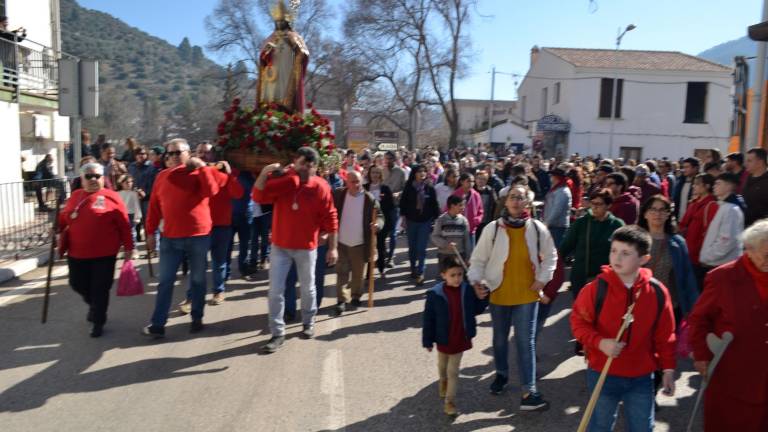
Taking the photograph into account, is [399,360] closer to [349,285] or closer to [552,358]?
[552,358]

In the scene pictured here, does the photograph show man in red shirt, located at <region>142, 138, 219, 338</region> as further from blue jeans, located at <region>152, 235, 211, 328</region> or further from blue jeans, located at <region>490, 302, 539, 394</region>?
blue jeans, located at <region>490, 302, 539, 394</region>

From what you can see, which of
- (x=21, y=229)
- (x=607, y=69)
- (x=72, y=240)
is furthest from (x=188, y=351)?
(x=607, y=69)

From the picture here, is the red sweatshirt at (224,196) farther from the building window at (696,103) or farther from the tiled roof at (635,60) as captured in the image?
the building window at (696,103)

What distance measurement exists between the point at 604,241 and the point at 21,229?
36.0 feet

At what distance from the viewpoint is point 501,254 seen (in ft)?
16.6

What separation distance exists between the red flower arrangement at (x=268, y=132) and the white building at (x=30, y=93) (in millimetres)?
9408

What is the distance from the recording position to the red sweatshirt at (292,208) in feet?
21.3

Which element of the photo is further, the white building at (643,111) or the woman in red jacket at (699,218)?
the white building at (643,111)

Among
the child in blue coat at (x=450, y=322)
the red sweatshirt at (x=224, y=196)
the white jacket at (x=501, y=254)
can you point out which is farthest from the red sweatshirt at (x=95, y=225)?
the white jacket at (x=501, y=254)

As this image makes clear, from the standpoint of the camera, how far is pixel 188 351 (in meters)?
6.29

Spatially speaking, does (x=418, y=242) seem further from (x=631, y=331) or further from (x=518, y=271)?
(x=631, y=331)

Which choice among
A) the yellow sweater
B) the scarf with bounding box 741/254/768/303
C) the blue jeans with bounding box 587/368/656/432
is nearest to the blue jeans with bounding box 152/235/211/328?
the yellow sweater

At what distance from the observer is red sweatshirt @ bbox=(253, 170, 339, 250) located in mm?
6492

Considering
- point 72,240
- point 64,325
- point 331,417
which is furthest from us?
point 64,325
